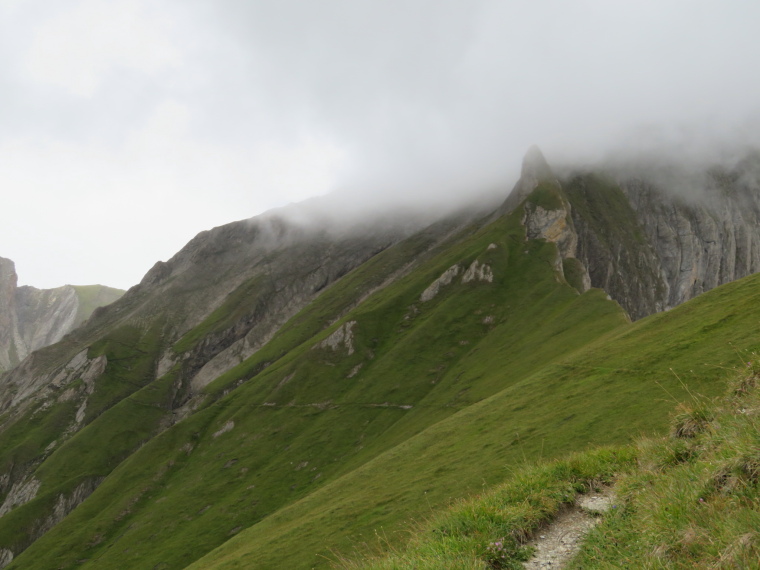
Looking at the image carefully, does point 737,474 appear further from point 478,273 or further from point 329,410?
point 478,273

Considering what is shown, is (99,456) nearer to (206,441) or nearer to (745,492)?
(206,441)

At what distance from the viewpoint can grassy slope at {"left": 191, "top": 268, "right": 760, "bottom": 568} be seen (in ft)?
131

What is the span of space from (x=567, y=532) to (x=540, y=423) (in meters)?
38.6

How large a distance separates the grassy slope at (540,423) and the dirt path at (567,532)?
2242cm

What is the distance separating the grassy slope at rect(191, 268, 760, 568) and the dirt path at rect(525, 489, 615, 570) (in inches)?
883

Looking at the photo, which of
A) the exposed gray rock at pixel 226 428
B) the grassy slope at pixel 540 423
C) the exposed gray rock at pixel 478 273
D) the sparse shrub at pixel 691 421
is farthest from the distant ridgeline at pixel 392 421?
the sparse shrub at pixel 691 421

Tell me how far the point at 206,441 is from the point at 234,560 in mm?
111663

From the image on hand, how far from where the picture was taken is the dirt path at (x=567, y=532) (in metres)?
9.94

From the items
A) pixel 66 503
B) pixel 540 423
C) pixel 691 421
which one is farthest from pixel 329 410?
pixel 691 421

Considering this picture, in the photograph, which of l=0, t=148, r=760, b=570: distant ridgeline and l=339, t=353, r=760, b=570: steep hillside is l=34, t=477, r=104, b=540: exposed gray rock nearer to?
l=0, t=148, r=760, b=570: distant ridgeline

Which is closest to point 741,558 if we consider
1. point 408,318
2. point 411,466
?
point 411,466

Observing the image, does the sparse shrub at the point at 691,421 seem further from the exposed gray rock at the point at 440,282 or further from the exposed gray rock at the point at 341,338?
the exposed gray rock at the point at 440,282

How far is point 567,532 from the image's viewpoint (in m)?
10.7

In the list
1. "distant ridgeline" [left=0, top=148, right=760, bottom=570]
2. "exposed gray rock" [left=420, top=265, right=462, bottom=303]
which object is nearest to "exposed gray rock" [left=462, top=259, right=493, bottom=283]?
"distant ridgeline" [left=0, top=148, right=760, bottom=570]
